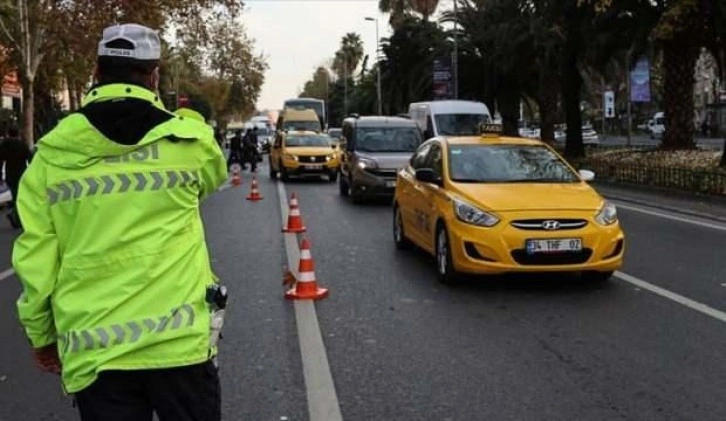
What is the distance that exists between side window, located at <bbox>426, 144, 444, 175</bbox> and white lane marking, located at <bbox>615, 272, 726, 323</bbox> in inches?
86.9

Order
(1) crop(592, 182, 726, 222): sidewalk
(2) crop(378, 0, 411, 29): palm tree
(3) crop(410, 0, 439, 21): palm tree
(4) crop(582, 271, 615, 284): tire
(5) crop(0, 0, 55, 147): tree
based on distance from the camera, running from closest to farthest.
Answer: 1. (4) crop(582, 271, 615, 284): tire
2. (1) crop(592, 182, 726, 222): sidewalk
3. (5) crop(0, 0, 55, 147): tree
4. (3) crop(410, 0, 439, 21): palm tree
5. (2) crop(378, 0, 411, 29): palm tree

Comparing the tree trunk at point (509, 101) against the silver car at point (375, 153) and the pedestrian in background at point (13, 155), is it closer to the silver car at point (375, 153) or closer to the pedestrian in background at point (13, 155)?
the silver car at point (375, 153)

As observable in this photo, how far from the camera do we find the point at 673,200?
17.8 m

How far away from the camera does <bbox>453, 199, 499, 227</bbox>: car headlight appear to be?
8.36 metres

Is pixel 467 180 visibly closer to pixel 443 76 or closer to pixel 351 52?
pixel 443 76

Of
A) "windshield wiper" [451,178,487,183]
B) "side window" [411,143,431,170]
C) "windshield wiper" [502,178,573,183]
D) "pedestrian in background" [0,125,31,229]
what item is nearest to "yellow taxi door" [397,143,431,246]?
"side window" [411,143,431,170]

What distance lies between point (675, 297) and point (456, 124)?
2117cm

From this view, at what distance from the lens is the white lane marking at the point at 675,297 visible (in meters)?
7.41

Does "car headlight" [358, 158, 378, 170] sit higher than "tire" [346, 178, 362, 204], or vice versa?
"car headlight" [358, 158, 378, 170]

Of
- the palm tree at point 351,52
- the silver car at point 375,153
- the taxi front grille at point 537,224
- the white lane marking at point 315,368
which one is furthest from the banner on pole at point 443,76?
the palm tree at point 351,52

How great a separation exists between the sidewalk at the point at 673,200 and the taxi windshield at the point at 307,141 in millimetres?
10367

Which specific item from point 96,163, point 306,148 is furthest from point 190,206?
point 306,148

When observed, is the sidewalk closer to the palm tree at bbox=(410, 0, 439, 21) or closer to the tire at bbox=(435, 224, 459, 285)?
the tire at bbox=(435, 224, 459, 285)

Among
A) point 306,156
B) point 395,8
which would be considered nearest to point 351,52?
point 395,8
